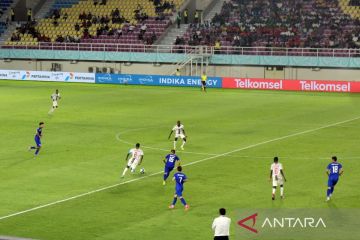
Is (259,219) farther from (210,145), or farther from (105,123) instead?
(105,123)

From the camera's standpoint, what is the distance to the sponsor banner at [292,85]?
74812 mm

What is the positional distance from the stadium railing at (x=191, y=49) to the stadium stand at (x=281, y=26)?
106 centimetres

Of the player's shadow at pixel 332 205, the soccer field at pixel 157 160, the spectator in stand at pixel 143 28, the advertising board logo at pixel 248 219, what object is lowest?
the advertising board logo at pixel 248 219

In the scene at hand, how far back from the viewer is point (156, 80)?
82438 millimetres

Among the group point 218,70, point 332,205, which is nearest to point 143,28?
point 218,70

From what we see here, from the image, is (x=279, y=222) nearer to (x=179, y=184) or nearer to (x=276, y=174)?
(x=276, y=174)

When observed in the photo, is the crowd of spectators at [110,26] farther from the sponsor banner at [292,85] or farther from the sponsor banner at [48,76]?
the sponsor banner at [292,85]

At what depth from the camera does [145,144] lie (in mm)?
40500

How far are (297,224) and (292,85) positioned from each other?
53.5m

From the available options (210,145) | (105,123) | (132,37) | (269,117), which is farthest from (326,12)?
(210,145)

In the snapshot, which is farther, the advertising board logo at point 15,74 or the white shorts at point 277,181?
the advertising board logo at point 15,74

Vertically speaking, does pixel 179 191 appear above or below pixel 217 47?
below

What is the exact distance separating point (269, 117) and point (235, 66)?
1214 inches

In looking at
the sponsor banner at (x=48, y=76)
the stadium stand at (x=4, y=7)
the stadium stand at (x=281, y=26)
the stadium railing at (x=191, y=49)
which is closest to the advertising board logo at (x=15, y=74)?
the sponsor banner at (x=48, y=76)
